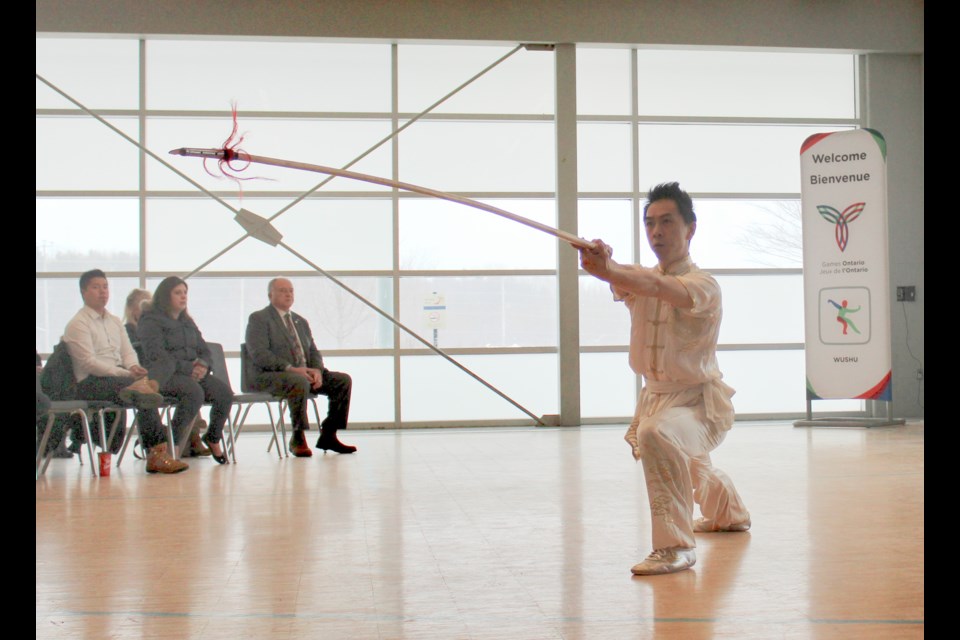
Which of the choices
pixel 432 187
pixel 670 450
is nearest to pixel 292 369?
pixel 432 187

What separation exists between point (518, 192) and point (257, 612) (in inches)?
342

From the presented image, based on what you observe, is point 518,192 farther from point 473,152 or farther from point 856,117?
point 856,117

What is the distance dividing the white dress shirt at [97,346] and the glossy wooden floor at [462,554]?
76 centimetres

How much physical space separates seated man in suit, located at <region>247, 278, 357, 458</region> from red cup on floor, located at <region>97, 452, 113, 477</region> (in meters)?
1.56

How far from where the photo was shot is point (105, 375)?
7496 mm

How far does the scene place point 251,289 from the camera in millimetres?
11242

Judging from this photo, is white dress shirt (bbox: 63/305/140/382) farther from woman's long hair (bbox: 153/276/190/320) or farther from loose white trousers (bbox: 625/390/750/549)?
loose white trousers (bbox: 625/390/750/549)

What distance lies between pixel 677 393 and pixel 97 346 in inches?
195

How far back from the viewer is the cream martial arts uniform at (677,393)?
3.96 m

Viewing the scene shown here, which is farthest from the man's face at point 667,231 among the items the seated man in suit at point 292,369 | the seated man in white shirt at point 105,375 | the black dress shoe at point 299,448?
the black dress shoe at point 299,448

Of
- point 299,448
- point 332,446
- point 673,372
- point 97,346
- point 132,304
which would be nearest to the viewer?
point 673,372

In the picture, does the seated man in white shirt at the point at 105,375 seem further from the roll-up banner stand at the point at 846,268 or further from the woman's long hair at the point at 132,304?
the roll-up banner stand at the point at 846,268

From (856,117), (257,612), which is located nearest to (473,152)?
(856,117)

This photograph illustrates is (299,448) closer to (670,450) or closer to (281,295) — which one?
(281,295)
